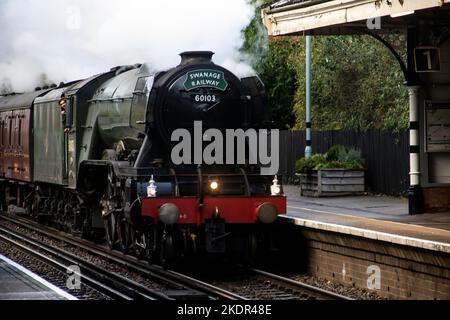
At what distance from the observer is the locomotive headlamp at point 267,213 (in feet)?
47.2

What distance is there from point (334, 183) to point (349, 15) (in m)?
9.80

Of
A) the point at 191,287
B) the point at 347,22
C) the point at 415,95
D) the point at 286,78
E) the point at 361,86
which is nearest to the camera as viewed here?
the point at 191,287

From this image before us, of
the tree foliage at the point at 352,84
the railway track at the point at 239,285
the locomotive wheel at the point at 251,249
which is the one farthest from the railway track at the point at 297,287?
the tree foliage at the point at 352,84

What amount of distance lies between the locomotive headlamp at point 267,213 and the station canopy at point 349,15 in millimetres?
2847

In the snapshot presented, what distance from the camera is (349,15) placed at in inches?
572

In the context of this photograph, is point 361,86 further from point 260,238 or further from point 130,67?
point 260,238

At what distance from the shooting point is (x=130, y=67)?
17734 mm

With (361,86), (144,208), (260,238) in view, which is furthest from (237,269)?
(361,86)

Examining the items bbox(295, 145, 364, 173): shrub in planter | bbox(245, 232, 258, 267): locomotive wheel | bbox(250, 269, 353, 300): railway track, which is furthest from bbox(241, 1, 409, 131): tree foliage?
bbox(250, 269, 353, 300): railway track

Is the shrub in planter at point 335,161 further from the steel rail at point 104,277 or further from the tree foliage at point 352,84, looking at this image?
the steel rail at point 104,277

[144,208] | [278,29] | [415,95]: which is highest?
[278,29]

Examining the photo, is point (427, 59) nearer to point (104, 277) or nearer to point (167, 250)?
point (167, 250)

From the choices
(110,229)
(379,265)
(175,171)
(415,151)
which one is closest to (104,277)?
(175,171)

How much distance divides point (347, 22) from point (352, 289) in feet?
12.5
